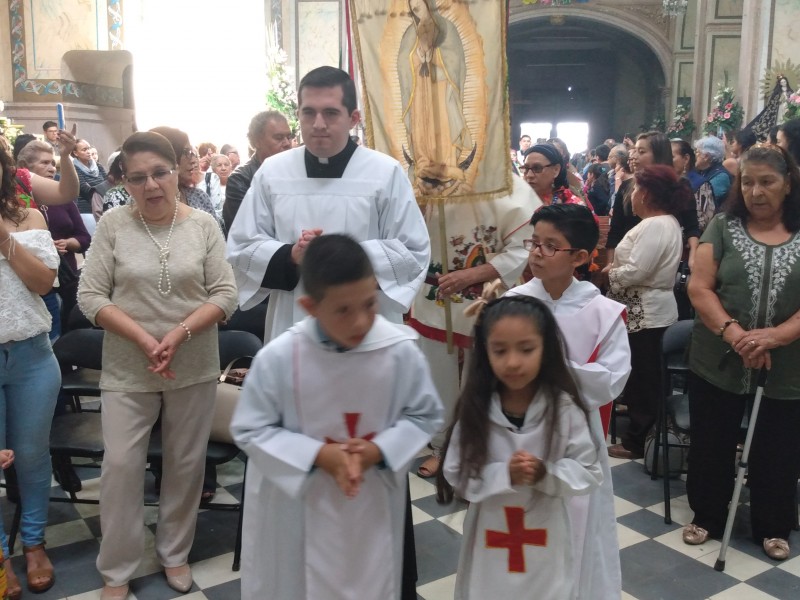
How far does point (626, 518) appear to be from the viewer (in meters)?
3.45

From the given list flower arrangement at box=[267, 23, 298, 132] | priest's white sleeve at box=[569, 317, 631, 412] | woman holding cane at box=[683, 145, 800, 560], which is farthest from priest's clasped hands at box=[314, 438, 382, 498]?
flower arrangement at box=[267, 23, 298, 132]

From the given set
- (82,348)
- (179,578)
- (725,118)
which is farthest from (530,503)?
(725,118)

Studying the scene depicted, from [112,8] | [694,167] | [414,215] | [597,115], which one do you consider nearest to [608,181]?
[694,167]

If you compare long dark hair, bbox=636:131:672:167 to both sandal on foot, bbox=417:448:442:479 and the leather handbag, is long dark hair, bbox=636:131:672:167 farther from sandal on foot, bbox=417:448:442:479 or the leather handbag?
the leather handbag

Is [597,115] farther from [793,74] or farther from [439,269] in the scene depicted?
[439,269]

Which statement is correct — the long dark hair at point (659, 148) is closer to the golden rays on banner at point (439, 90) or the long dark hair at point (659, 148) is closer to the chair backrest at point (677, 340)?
the chair backrest at point (677, 340)

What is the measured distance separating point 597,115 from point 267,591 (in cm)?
2323

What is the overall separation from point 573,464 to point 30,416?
1951 mm

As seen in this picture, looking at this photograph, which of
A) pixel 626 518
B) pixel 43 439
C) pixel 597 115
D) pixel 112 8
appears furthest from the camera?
pixel 597 115

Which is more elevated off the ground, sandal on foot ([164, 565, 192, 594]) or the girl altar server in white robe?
the girl altar server in white robe

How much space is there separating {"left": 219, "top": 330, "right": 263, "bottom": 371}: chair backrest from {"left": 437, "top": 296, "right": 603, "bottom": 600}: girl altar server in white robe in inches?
68.4

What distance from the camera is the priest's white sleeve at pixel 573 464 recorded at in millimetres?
1845

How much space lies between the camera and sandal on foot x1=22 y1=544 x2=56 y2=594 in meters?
2.83

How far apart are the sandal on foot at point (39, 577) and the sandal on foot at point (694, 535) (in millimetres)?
2464
